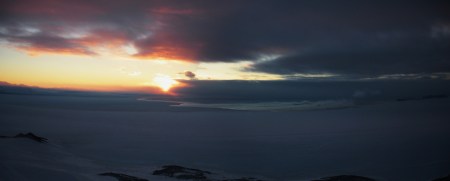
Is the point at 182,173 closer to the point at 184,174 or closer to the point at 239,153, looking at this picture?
the point at 184,174

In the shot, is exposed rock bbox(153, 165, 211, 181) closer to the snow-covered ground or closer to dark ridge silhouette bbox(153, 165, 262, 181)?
dark ridge silhouette bbox(153, 165, 262, 181)

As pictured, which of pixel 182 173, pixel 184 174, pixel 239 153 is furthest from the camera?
pixel 239 153

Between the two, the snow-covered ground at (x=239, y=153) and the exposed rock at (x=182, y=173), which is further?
the snow-covered ground at (x=239, y=153)

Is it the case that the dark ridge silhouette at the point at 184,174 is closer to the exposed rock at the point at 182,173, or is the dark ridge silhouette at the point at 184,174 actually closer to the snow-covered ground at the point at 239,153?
the exposed rock at the point at 182,173

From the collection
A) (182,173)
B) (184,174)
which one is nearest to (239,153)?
(182,173)

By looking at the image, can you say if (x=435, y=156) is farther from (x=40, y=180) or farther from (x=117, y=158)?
(x=40, y=180)

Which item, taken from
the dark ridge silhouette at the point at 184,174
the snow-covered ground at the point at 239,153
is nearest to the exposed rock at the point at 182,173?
the dark ridge silhouette at the point at 184,174

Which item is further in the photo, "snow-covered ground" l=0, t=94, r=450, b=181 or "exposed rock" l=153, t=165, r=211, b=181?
"snow-covered ground" l=0, t=94, r=450, b=181

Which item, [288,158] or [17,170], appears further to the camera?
[288,158]

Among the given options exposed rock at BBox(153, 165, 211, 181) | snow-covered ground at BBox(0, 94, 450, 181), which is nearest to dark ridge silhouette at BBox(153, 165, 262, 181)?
exposed rock at BBox(153, 165, 211, 181)

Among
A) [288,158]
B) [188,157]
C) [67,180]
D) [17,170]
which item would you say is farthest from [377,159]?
[17,170]

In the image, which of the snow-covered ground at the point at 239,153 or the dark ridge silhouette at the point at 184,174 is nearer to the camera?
the dark ridge silhouette at the point at 184,174
